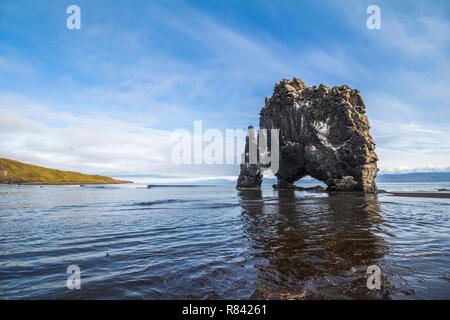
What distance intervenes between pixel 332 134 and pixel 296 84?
31.4 meters

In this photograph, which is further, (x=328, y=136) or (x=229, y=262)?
(x=328, y=136)

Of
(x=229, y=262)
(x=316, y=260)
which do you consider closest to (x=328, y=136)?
(x=316, y=260)

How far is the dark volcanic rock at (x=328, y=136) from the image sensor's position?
200 ft

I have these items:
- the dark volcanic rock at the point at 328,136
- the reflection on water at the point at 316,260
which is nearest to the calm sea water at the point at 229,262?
the reflection on water at the point at 316,260

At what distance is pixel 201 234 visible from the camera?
14.2 meters

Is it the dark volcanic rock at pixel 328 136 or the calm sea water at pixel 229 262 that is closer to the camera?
the calm sea water at pixel 229 262

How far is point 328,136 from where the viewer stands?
66.0 m

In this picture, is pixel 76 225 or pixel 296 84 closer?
pixel 76 225

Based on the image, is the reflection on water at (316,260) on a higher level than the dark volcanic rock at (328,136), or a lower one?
lower

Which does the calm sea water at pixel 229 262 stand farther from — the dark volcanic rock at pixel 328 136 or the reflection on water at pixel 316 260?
the dark volcanic rock at pixel 328 136

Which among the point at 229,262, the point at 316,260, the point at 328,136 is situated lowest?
the point at 229,262

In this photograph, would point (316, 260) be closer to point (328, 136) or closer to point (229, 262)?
point (229, 262)

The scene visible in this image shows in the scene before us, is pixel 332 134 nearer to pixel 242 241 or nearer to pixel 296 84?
pixel 296 84
